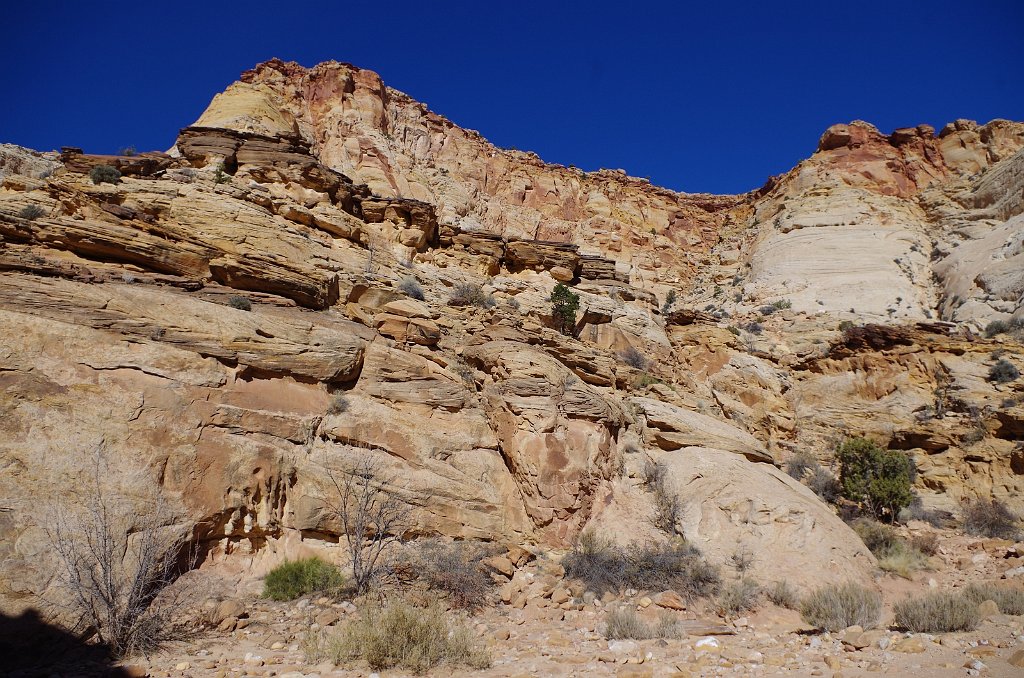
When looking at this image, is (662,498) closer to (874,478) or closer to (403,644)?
(403,644)

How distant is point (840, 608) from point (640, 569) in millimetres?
2979

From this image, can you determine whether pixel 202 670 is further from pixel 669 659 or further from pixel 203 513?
pixel 669 659

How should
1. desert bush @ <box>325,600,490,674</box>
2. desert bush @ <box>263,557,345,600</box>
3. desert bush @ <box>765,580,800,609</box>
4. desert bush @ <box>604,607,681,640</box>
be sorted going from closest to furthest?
desert bush @ <box>325,600,490,674</box> < desert bush @ <box>604,607,681,640</box> < desert bush @ <box>263,557,345,600</box> < desert bush @ <box>765,580,800,609</box>

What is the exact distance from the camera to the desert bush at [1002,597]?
24.2ft

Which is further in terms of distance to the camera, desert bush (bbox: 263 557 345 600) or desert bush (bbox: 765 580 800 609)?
desert bush (bbox: 765 580 800 609)

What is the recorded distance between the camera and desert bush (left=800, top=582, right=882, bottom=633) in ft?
24.9

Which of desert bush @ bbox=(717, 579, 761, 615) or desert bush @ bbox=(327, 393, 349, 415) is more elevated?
desert bush @ bbox=(327, 393, 349, 415)

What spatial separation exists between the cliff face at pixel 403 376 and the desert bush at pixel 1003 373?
278 mm

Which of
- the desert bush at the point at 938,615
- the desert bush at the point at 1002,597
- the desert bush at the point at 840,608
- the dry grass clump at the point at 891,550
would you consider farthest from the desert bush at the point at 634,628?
the dry grass clump at the point at 891,550

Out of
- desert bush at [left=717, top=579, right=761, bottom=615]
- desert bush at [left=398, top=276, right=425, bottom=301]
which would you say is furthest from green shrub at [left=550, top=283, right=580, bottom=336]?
desert bush at [left=717, top=579, right=761, bottom=615]

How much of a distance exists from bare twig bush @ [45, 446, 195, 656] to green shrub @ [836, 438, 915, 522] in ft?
56.9

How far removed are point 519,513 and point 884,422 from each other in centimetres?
1723

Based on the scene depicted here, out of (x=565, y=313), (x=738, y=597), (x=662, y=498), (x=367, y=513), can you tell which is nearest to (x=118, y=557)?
(x=367, y=513)

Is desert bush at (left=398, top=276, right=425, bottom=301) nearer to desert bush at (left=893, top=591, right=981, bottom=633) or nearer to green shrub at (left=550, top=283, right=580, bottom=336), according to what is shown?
green shrub at (left=550, top=283, right=580, bottom=336)
